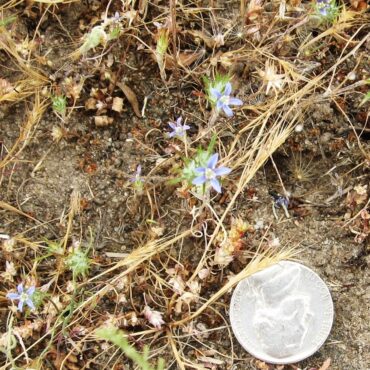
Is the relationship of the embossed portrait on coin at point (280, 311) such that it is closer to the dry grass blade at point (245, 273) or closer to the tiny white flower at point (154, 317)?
the dry grass blade at point (245, 273)

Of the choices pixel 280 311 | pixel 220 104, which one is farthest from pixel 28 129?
pixel 280 311

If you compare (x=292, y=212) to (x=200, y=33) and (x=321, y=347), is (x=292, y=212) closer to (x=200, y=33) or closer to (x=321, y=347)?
(x=321, y=347)

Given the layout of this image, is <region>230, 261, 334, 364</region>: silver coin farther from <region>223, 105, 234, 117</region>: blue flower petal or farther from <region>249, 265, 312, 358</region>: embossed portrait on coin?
<region>223, 105, 234, 117</region>: blue flower petal

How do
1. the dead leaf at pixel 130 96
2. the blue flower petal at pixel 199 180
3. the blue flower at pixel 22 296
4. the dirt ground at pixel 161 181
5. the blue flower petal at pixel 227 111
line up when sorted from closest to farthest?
the blue flower petal at pixel 199 180 → the blue flower petal at pixel 227 111 → the blue flower at pixel 22 296 → the dirt ground at pixel 161 181 → the dead leaf at pixel 130 96

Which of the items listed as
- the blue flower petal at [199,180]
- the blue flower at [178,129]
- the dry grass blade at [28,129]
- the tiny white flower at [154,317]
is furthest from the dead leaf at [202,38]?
the tiny white flower at [154,317]

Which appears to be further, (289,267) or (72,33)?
(72,33)

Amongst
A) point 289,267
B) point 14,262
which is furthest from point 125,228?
point 289,267
